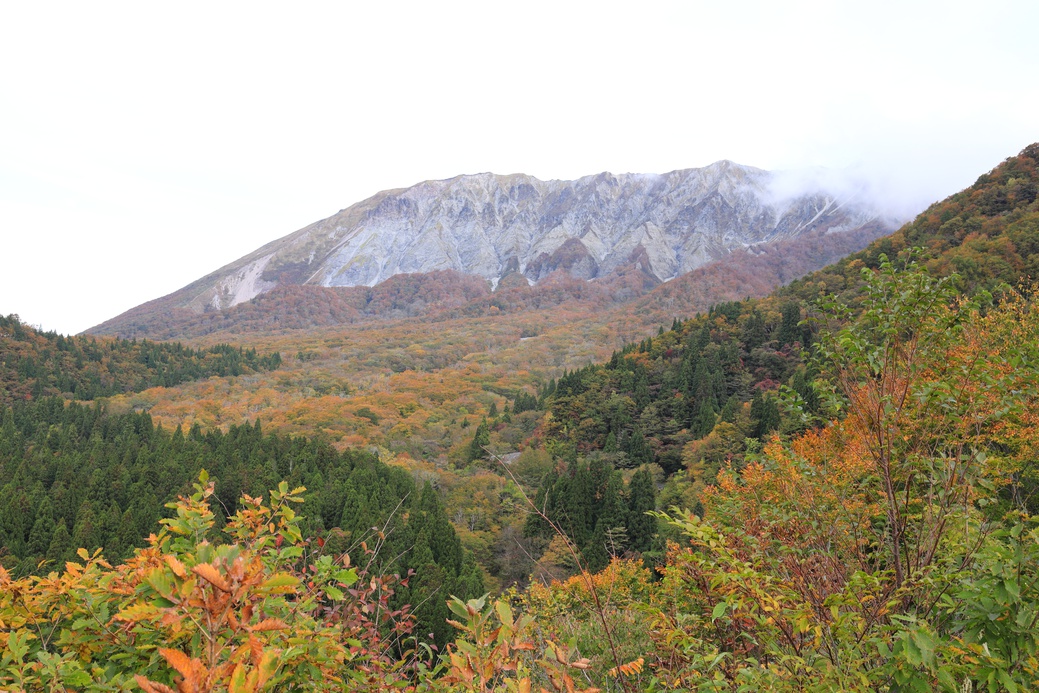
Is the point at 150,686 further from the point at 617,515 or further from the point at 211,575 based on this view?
the point at 617,515

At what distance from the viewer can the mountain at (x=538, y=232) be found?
508 ft

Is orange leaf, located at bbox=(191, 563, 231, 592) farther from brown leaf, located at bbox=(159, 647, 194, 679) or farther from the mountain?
the mountain

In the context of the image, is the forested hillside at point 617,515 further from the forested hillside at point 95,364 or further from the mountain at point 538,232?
the mountain at point 538,232

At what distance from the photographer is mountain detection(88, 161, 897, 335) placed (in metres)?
155

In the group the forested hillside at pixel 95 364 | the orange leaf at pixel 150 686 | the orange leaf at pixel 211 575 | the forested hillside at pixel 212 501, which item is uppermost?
the forested hillside at pixel 95 364

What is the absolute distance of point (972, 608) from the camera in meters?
2.31

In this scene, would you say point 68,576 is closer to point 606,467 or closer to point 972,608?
point 972,608

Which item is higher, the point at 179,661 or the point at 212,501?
the point at 179,661

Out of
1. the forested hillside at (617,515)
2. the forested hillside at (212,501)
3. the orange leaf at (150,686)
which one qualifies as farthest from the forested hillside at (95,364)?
the orange leaf at (150,686)

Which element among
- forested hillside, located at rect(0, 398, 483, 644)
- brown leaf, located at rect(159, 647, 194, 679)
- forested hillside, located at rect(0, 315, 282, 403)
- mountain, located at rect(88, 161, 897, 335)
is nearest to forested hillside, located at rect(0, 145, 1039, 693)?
brown leaf, located at rect(159, 647, 194, 679)

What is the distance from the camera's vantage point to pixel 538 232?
18025 centimetres

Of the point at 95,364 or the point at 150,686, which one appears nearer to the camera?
the point at 150,686

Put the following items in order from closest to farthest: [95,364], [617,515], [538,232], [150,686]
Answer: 1. [150,686]
2. [617,515]
3. [95,364]
4. [538,232]

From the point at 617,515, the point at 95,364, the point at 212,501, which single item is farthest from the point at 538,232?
the point at 212,501
